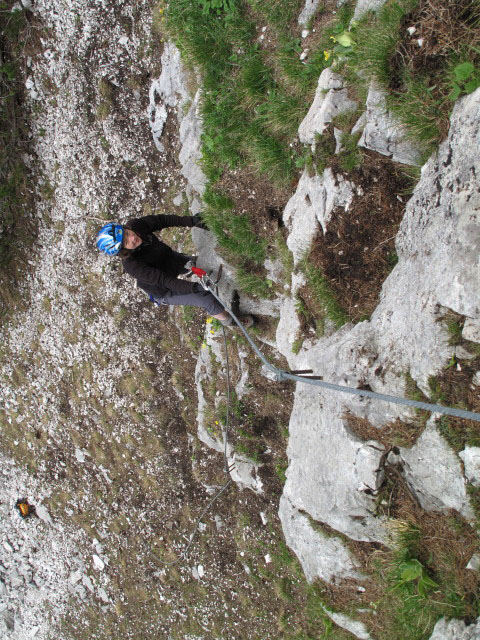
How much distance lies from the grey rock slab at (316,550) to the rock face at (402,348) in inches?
9.0

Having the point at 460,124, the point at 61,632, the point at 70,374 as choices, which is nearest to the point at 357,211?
the point at 460,124

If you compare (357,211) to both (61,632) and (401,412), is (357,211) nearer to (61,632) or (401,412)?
(401,412)

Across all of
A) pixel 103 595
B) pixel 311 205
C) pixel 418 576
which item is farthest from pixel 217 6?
pixel 103 595

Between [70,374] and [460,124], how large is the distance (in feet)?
30.6

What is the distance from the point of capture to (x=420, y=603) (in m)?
4.45

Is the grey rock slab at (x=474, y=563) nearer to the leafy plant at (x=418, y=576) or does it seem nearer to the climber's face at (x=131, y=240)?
Answer: the leafy plant at (x=418, y=576)

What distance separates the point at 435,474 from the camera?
4.07 metres

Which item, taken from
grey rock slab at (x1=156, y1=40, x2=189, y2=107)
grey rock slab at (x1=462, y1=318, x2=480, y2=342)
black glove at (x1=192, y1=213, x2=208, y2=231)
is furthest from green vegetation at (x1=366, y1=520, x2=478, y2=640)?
grey rock slab at (x1=156, y1=40, x2=189, y2=107)

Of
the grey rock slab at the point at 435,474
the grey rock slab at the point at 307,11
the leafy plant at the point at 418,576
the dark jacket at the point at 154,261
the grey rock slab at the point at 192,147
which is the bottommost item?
the leafy plant at the point at 418,576

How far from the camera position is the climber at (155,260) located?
6.08m

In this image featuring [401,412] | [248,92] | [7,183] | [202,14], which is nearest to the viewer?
[401,412]

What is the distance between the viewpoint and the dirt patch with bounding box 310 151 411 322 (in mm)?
4750

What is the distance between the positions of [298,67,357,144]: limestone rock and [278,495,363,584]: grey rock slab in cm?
482

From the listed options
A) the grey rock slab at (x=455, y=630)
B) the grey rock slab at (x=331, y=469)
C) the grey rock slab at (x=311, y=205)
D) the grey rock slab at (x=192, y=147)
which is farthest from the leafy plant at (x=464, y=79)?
the grey rock slab at (x=455, y=630)
